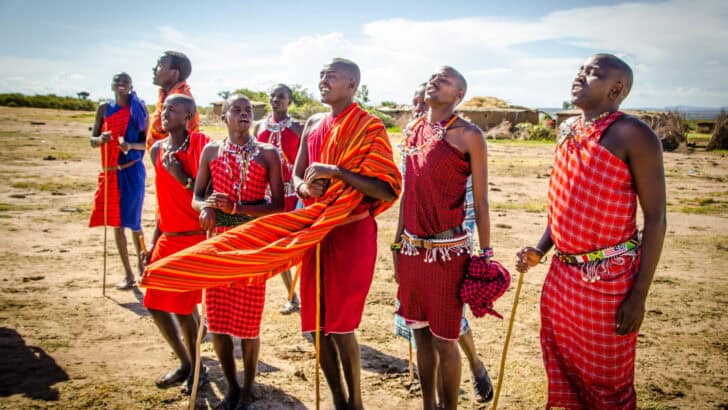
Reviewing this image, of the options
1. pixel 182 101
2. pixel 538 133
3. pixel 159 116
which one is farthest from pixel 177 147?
pixel 538 133

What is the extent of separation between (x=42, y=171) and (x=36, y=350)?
35.4ft

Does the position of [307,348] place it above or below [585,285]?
below

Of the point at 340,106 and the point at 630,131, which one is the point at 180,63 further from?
the point at 630,131

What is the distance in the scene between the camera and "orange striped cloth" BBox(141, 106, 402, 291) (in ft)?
8.89

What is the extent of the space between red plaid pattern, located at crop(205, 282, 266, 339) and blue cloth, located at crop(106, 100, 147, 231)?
9.86 feet

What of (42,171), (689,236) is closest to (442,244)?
(689,236)

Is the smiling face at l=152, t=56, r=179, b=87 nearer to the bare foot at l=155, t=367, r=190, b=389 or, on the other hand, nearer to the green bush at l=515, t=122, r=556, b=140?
the bare foot at l=155, t=367, r=190, b=389

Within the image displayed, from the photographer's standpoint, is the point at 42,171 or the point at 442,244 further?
the point at 42,171

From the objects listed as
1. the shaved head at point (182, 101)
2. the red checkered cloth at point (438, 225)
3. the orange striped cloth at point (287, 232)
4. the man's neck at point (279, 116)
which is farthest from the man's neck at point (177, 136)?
the red checkered cloth at point (438, 225)

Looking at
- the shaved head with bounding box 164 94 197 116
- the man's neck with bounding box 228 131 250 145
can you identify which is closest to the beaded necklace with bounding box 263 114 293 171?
the shaved head with bounding box 164 94 197 116

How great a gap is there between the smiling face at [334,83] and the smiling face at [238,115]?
0.62 metres

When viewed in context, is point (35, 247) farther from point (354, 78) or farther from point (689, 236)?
point (689, 236)

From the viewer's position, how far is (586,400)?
2672mm

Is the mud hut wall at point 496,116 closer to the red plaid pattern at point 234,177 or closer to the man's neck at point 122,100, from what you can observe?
the man's neck at point 122,100
